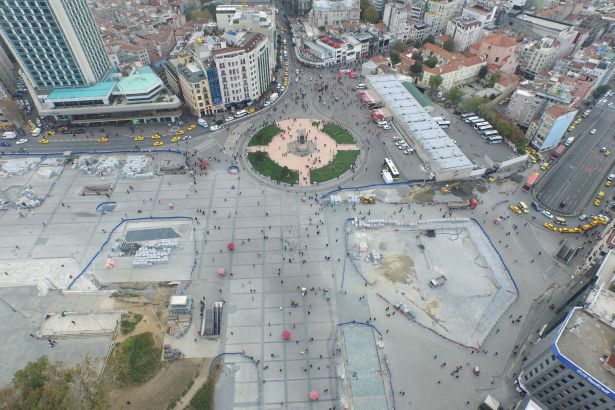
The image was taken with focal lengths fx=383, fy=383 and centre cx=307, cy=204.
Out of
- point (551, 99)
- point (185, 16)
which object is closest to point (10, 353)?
point (551, 99)

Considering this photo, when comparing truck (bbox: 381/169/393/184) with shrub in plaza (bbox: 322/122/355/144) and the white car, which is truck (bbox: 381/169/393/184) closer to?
shrub in plaza (bbox: 322/122/355/144)

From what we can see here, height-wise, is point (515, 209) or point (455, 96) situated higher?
point (455, 96)

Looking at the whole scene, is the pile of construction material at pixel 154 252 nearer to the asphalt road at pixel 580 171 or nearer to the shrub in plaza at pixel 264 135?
the shrub in plaza at pixel 264 135

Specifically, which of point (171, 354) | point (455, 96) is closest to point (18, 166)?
point (171, 354)

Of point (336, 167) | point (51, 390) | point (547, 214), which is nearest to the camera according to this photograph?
point (51, 390)

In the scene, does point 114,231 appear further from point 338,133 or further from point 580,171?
point 580,171
